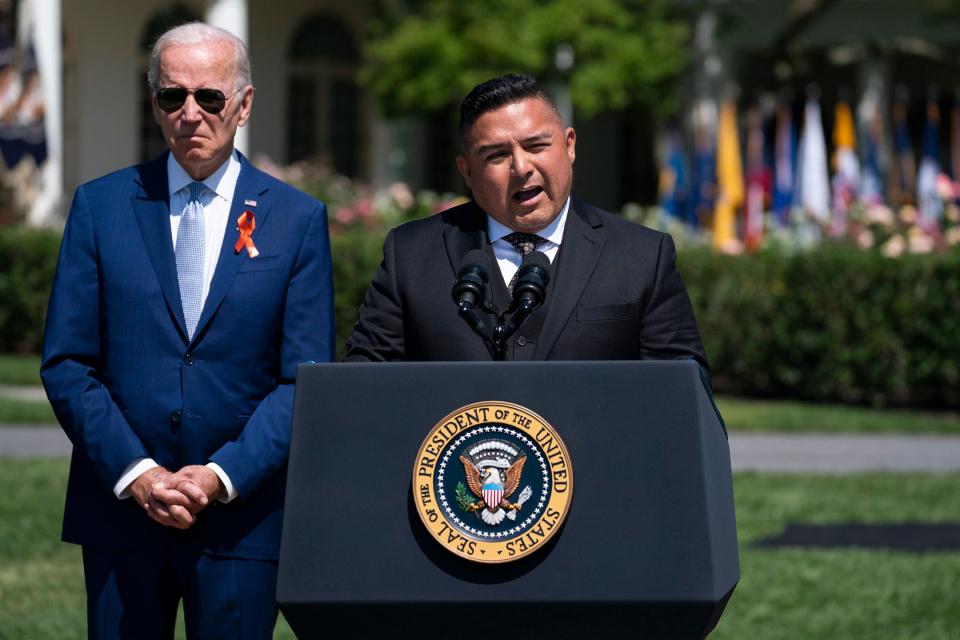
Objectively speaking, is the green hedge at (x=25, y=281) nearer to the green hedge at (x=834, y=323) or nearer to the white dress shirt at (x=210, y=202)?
the green hedge at (x=834, y=323)

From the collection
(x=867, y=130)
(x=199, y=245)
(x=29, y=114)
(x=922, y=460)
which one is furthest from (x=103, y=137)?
(x=199, y=245)

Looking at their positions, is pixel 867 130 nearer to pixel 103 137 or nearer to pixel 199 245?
pixel 103 137

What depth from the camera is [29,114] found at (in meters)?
19.5

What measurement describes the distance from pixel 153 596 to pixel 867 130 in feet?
69.3

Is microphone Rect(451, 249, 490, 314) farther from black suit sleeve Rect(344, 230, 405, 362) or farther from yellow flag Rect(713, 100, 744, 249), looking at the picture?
yellow flag Rect(713, 100, 744, 249)

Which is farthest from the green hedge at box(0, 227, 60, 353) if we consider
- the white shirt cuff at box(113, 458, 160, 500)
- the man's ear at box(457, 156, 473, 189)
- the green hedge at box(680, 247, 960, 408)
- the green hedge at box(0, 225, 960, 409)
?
the man's ear at box(457, 156, 473, 189)

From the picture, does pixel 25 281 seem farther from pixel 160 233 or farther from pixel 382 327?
pixel 382 327

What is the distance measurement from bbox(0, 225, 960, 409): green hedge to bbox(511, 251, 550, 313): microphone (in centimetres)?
1052

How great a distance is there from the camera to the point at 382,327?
3.63 m

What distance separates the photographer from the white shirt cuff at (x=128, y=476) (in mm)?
3592

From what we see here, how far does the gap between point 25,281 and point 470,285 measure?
14.0 meters

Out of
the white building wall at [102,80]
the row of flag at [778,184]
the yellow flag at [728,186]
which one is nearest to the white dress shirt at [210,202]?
the row of flag at [778,184]

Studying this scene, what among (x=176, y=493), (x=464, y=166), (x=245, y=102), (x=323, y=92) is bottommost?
(x=176, y=493)

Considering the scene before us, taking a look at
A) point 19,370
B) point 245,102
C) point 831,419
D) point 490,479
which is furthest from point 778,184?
point 490,479
